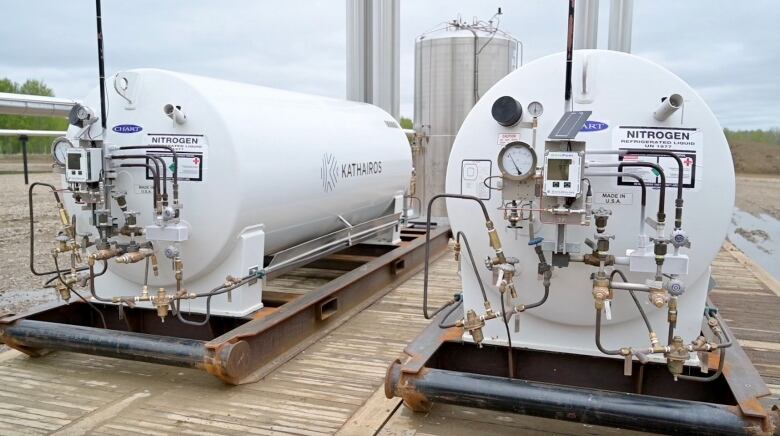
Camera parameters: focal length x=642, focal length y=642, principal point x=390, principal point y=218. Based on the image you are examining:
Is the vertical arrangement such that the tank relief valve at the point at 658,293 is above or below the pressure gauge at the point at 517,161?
below

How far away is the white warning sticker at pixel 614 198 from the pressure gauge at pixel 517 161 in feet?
1.38

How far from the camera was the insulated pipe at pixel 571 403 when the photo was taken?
2.74 m

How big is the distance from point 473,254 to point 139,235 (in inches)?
80.8

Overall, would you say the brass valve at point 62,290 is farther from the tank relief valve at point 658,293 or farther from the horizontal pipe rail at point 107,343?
the tank relief valve at point 658,293

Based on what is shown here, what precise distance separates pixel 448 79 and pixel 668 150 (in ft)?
19.3

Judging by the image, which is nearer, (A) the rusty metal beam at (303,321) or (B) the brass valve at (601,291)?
(B) the brass valve at (601,291)

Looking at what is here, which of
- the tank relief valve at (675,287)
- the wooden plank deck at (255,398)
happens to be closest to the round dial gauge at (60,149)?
the wooden plank deck at (255,398)

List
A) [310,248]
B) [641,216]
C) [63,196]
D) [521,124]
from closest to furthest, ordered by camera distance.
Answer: [641,216]
[521,124]
[63,196]
[310,248]

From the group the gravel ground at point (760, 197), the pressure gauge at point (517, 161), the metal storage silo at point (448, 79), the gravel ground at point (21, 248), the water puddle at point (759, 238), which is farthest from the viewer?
the gravel ground at point (760, 197)

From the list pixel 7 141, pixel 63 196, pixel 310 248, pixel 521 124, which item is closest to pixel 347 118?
pixel 310 248

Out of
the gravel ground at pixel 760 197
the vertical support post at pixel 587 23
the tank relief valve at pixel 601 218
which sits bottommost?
the gravel ground at pixel 760 197

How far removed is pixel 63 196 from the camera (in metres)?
4.23

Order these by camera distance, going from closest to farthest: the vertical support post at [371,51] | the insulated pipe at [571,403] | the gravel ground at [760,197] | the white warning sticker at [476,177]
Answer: the insulated pipe at [571,403] < the white warning sticker at [476,177] < the vertical support post at [371,51] < the gravel ground at [760,197]

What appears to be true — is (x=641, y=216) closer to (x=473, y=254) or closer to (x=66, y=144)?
(x=473, y=254)
